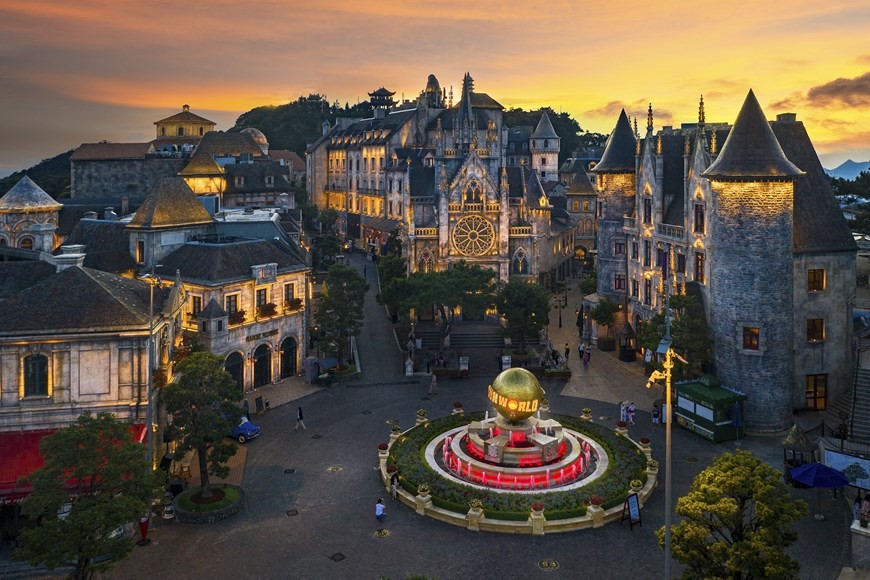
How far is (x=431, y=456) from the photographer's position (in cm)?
3666

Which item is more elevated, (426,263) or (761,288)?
(426,263)

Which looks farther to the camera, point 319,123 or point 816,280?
point 319,123

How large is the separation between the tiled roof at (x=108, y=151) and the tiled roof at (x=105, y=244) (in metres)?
48.3

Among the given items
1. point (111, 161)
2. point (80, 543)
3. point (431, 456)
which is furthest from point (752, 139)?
point (111, 161)

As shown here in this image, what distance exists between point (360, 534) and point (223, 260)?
27.0 metres

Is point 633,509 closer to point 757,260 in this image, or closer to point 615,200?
point 757,260

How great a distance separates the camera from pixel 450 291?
187 ft

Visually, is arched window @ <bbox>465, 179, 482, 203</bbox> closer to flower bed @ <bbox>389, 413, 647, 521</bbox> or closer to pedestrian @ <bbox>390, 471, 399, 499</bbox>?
flower bed @ <bbox>389, 413, 647, 521</bbox>

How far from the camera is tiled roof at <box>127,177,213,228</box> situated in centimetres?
5434

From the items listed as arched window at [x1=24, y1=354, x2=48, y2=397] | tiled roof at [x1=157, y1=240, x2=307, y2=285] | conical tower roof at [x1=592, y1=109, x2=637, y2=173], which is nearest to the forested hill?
conical tower roof at [x1=592, y1=109, x2=637, y2=173]

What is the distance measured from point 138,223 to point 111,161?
57458 mm

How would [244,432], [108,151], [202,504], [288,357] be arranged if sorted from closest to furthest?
[202,504] < [244,432] < [288,357] < [108,151]

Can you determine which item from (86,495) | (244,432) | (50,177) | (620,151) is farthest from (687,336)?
(50,177)

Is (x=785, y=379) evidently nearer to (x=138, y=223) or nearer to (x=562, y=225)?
(x=138, y=223)
